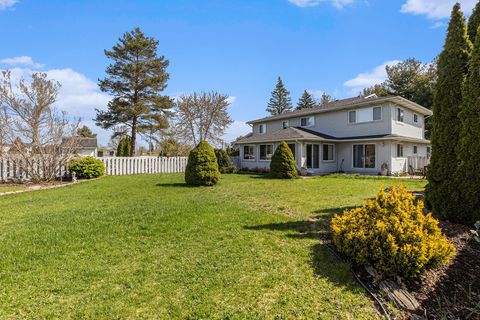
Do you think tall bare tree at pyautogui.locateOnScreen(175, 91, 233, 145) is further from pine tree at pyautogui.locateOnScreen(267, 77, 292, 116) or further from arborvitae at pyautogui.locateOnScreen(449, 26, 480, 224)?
arborvitae at pyautogui.locateOnScreen(449, 26, 480, 224)

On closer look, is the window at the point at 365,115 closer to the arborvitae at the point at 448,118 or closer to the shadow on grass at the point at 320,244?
the arborvitae at the point at 448,118

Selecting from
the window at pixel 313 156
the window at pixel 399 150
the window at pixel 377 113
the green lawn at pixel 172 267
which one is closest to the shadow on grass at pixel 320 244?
the green lawn at pixel 172 267

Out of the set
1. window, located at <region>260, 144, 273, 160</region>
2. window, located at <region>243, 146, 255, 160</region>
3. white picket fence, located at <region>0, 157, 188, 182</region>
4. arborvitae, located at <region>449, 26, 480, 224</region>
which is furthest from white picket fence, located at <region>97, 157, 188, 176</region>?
arborvitae, located at <region>449, 26, 480, 224</region>

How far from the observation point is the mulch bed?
112 inches

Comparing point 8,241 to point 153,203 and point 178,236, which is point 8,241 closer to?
point 178,236

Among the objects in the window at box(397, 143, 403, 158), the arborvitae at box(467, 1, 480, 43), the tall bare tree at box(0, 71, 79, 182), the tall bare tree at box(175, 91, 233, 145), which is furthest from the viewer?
the tall bare tree at box(175, 91, 233, 145)

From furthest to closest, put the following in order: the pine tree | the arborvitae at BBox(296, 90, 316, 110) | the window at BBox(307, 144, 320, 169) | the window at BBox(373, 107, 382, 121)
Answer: the pine tree → the arborvitae at BBox(296, 90, 316, 110) → the window at BBox(307, 144, 320, 169) → the window at BBox(373, 107, 382, 121)

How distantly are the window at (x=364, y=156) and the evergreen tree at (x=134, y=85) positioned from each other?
63.5 ft

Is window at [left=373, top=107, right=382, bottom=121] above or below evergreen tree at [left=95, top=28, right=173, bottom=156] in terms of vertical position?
below

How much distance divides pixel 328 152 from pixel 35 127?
18133 mm

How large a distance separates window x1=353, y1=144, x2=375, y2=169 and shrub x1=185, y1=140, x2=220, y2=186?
39.5 ft

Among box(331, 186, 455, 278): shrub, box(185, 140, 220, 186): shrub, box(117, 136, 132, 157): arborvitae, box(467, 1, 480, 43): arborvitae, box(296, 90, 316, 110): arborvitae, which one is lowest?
box(331, 186, 455, 278): shrub

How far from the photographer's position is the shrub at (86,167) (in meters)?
14.3

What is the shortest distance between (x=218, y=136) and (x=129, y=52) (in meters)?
14.3
